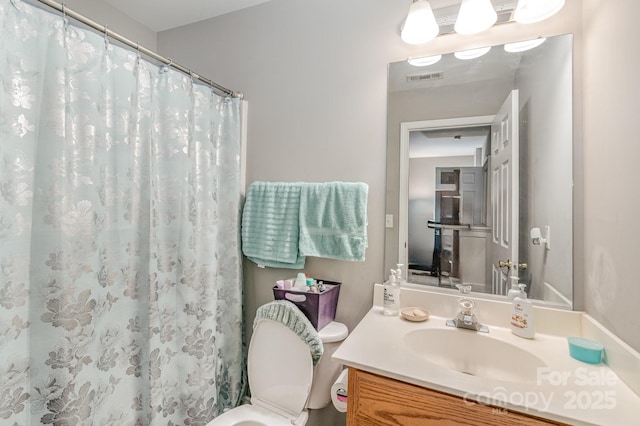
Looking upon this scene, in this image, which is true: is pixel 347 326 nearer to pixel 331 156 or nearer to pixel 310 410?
pixel 310 410

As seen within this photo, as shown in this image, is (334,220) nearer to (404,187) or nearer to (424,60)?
(404,187)

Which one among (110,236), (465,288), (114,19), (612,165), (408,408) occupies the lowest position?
(408,408)

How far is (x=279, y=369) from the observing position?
1.34 meters

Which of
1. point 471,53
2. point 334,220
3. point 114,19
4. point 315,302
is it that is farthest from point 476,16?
point 114,19

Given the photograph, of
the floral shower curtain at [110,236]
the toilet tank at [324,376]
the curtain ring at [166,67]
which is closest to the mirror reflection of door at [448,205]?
the toilet tank at [324,376]

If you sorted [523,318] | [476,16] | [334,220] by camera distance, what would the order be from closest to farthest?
[523,318]
[476,16]
[334,220]

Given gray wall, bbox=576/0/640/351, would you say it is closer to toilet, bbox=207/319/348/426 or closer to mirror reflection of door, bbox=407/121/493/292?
mirror reflection of door, bbox=407/121/493/292

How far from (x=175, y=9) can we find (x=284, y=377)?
7.18 ft

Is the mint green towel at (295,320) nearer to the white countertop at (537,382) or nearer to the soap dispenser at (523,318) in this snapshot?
the white countertop at (537,382)

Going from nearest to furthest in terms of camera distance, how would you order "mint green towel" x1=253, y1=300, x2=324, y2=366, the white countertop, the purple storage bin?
the white countertop
"mint green towel" x1=253, y1=300, x2=324, y2=366
the purple storage bin

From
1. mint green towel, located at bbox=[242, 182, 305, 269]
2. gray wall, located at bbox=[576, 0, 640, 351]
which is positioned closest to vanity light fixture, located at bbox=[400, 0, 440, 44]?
gray wall, located at bbox=[576, 0, 640, 351]

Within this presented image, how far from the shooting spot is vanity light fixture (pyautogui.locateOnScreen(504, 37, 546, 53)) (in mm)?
1210

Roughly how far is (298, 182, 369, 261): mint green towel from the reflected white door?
549mm

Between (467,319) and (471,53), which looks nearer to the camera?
(467,319)
